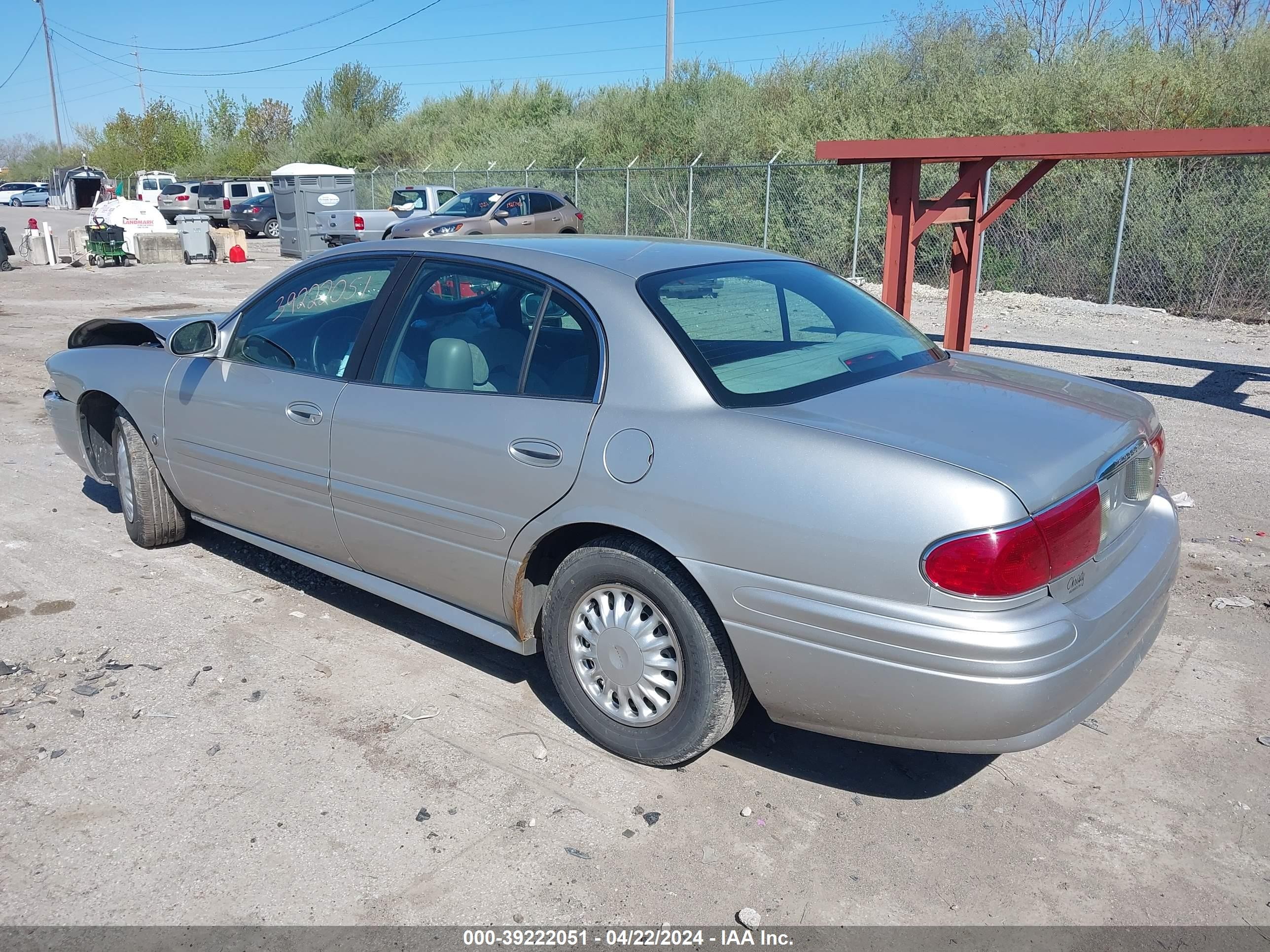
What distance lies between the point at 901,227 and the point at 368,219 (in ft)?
57.2

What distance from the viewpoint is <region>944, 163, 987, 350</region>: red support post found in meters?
10.0

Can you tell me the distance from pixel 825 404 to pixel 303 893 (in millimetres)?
2005

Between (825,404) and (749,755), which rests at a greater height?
(825,404)

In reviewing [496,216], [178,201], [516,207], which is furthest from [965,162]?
[178,201]

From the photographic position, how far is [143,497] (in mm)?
5055

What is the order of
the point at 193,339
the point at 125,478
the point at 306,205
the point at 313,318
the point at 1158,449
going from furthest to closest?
the point at 306,205
the point at 125,478
the point at 193,339
the point at 313,318
the point at 1158,449

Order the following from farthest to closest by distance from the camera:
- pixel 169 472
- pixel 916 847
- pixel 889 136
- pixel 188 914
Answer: pixel 889 136 < pixel 169 472 < pixel 916 847 < pixel 188 914

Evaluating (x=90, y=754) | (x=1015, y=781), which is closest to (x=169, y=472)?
(x=90, y=754)

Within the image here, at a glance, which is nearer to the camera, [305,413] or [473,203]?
[305,413]

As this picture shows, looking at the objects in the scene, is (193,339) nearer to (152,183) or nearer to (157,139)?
(152,183)

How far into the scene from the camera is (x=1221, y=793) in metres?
3.17

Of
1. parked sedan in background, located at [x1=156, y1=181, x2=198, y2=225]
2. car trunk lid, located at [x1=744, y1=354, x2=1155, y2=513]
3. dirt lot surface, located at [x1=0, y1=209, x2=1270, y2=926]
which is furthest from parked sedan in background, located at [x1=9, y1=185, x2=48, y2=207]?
car trunk lid, located at [x1=744, y1=354, x2=1155, y2=513]

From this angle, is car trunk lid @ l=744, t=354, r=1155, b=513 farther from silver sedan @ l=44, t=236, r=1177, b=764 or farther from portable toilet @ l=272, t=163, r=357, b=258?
portable toilet @ l=272, t=163, r=357, b=258

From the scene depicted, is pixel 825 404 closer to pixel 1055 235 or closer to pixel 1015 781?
pixel 1015 781
